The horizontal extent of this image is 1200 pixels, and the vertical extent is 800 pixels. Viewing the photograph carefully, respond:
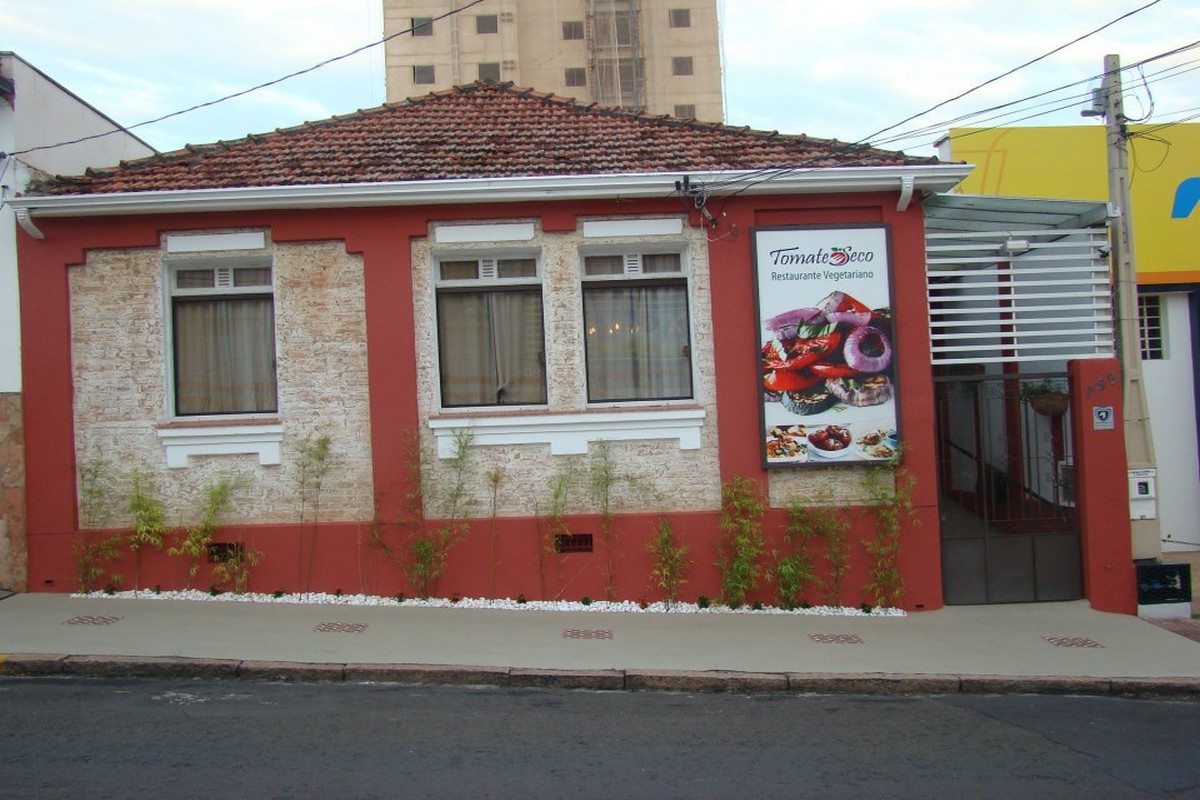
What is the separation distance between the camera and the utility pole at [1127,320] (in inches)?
393

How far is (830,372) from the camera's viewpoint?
9867 millimetres

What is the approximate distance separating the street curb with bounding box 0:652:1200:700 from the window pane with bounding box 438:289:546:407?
3.43m

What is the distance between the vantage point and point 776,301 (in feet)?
32.4

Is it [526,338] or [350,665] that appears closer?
[350,665]

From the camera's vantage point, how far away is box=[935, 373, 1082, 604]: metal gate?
10047mm

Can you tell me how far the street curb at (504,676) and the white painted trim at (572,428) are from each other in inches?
113

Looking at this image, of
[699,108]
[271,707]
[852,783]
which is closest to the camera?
[852,783]

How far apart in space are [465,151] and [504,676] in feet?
18.2

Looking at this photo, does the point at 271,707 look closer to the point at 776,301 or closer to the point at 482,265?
the point at 482,265

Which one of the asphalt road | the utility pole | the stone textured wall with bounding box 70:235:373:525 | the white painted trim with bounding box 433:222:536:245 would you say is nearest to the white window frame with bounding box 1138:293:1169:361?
the utility pole

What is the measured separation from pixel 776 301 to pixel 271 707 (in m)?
5.97

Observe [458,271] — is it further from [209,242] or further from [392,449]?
[209,242]

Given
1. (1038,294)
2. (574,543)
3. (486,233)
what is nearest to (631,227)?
(486,233)

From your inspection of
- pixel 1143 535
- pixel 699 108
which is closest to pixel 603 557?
pixel 1143 535
